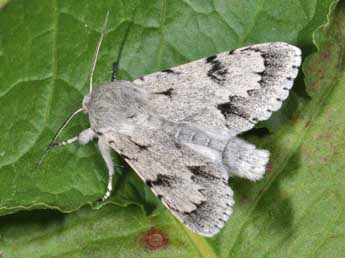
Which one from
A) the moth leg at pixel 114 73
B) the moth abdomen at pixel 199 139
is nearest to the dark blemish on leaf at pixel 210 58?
the moth abdomen at pixel 199 139

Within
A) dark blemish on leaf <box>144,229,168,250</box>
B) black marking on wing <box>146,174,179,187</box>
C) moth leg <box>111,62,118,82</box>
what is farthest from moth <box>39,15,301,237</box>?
dark blemish on leaf <box>144,229,168,250</box>

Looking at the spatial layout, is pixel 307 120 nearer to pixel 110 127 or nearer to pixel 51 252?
pixel 110 127

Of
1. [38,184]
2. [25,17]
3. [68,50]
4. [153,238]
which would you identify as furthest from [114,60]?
[153,238]

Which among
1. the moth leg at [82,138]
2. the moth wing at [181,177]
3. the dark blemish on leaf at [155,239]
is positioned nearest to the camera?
the moth wing at [181,177]

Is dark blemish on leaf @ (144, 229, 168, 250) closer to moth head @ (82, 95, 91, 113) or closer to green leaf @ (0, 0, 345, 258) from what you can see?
green leaf @ (0, 0, 345, 258)

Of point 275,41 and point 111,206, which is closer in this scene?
point 275,41

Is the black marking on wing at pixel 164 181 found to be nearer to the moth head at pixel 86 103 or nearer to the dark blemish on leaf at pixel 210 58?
the moth head at pixel 86 103
